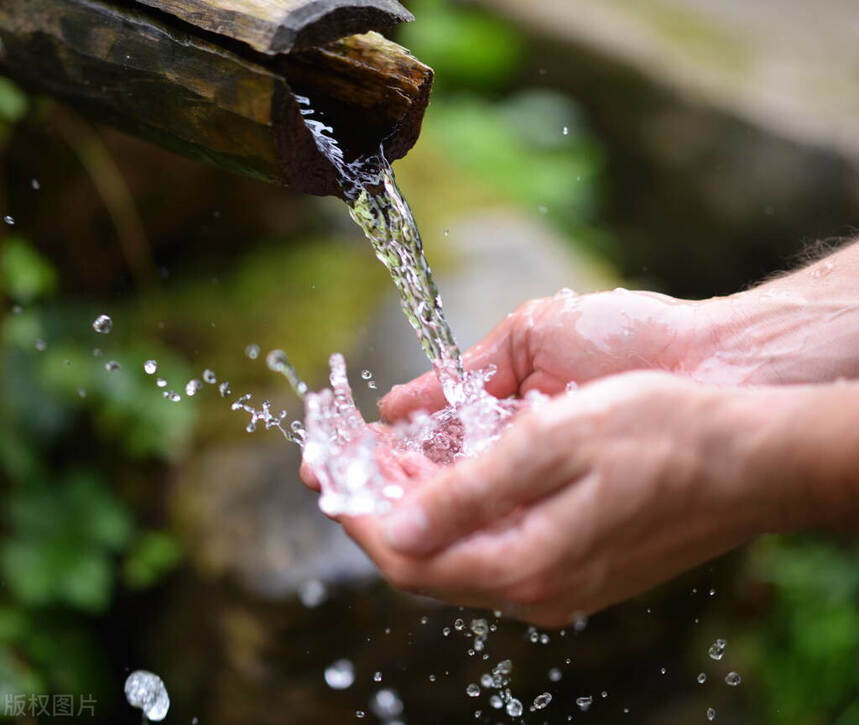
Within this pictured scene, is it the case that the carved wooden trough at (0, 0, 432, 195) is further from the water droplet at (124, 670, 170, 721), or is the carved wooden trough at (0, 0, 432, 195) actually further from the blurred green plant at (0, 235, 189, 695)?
the water droplet at (124, 670, 170, 721)

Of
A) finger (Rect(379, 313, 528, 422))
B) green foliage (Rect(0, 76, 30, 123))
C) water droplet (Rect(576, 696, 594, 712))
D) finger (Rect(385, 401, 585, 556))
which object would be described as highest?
finger (Rect(385, 401, 585, 556))

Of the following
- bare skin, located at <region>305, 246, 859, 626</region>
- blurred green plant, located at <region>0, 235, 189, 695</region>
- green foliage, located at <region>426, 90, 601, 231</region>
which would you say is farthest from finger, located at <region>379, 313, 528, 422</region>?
green foliage, located at <region>426, 90, 601, 231</region>

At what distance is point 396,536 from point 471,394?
63 centimetres

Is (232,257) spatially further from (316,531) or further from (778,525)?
(778,525)

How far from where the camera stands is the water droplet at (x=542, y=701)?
2699 mm

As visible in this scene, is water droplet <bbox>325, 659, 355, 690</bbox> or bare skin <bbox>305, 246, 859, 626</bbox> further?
water droplet <bbox>325, 659, 355, 690</bbox>

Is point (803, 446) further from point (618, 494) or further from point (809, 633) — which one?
point (809, 633)

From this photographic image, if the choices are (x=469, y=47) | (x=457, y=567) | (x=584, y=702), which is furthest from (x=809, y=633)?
(x=469, y=47)

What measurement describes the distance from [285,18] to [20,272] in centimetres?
156

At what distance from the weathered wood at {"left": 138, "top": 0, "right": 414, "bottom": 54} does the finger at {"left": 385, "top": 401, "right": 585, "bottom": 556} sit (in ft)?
2.20

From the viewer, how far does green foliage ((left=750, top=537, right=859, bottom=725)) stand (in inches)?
122

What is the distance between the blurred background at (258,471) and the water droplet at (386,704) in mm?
11

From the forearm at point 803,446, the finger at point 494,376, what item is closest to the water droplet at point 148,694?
the finger at point 494,376

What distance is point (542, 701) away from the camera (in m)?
2.77
